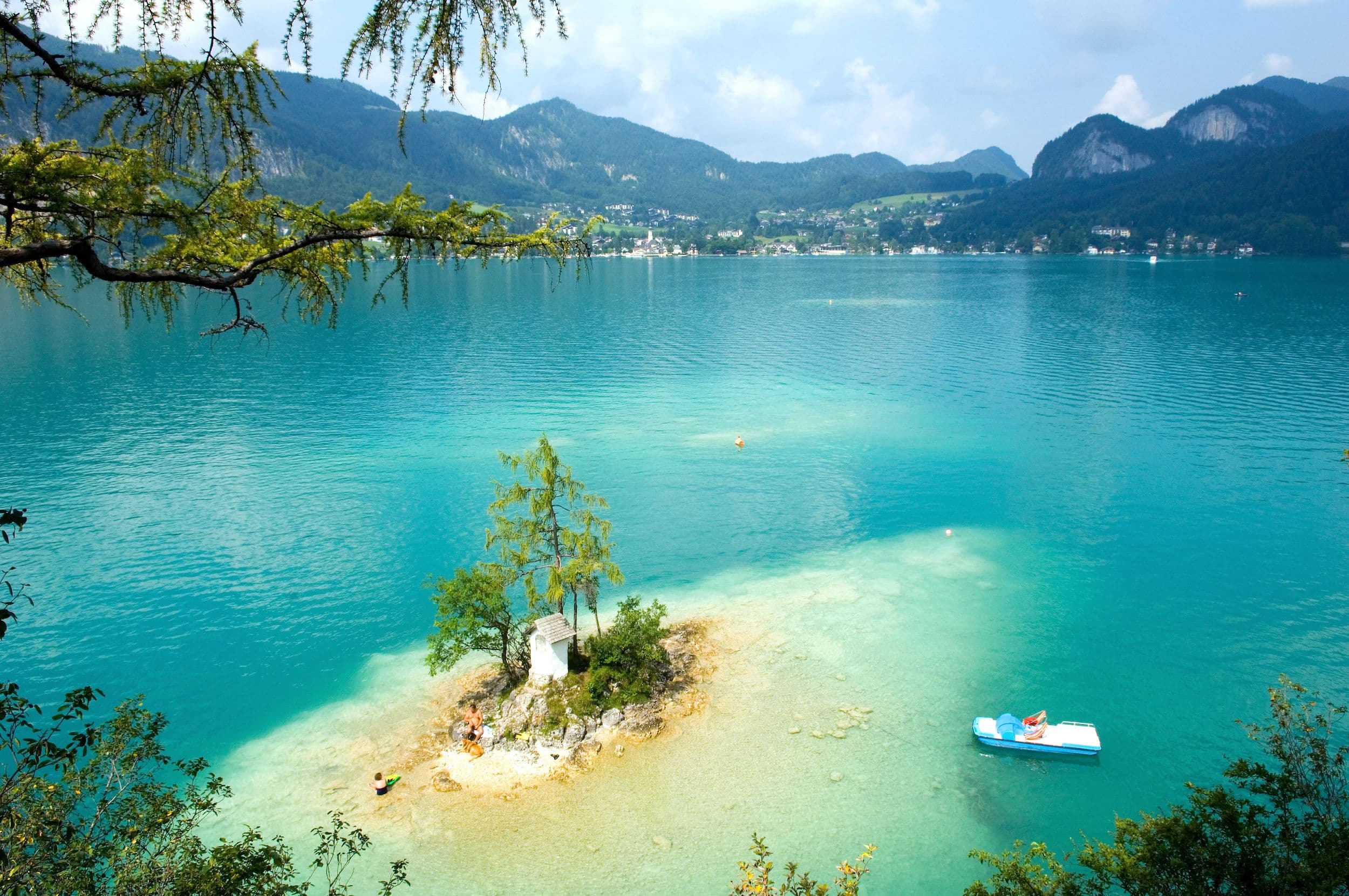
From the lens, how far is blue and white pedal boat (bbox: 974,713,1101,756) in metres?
22.5

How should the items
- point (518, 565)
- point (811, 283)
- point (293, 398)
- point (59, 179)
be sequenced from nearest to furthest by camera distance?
1. point (59, 179)
2. point (518, 565)
3. point (293, 398)
4. point (811, 283)

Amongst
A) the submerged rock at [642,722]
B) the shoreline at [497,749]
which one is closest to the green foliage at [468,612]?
the shoreline at [497,749]

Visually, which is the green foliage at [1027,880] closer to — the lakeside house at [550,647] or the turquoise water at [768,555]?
the turquoise water at [768,555]

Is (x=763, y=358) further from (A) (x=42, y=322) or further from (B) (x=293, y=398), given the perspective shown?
(A) (x=42, y=322)

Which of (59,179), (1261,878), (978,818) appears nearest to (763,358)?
(978,818)

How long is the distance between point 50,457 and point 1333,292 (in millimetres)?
170514

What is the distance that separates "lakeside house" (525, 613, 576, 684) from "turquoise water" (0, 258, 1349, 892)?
355cm

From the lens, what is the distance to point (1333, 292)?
416ft

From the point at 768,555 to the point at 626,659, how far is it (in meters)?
13.2

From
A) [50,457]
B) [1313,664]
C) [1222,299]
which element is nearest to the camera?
[1313,664]

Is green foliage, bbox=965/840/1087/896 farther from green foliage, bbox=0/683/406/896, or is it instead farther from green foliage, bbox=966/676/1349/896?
green foliage, bbox=0/683/406/896

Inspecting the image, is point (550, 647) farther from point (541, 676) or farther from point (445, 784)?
point (445, 784)

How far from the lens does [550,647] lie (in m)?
23.2

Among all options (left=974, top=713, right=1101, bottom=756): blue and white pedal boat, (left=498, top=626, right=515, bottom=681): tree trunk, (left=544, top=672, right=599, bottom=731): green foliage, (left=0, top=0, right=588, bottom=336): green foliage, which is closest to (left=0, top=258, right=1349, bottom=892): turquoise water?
(left=974, top=713, right=1101, bottom=756): blue and white pedal boat
